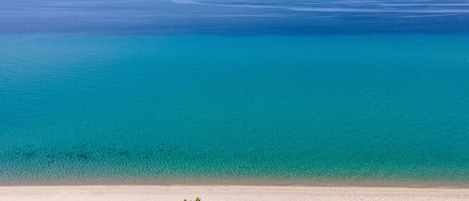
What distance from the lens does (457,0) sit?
65375 mm

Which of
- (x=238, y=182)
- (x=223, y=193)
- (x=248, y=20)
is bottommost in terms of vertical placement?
(x=223, y=193)

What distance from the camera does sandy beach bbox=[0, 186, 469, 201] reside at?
37.4 feet

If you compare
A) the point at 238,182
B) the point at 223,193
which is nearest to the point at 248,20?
the point at 238,182

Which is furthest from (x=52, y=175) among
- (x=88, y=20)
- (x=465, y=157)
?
(x=88, y=20)

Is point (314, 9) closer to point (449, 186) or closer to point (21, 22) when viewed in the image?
point (21, 22)

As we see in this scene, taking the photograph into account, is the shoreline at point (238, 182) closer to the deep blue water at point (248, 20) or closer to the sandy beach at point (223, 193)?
the sandy beach at point (223, 193)

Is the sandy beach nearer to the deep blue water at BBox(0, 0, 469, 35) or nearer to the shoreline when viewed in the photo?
the shoreline

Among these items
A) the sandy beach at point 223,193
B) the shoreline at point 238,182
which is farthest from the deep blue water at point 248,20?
the sandy beach at point 223,193

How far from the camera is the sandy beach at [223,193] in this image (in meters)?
11.4

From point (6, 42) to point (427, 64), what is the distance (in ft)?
94.3

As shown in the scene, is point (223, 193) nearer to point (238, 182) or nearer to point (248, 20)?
point (238, 182)

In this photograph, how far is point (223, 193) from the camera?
459 inches

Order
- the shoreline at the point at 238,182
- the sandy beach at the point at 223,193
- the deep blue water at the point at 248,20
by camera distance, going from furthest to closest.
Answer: the deep blue water at the point at 248,20, the shoreline at the point at 238,182, the sandy beach at the point at 223,193

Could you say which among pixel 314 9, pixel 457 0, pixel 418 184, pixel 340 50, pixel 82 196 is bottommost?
pixel 82 196
